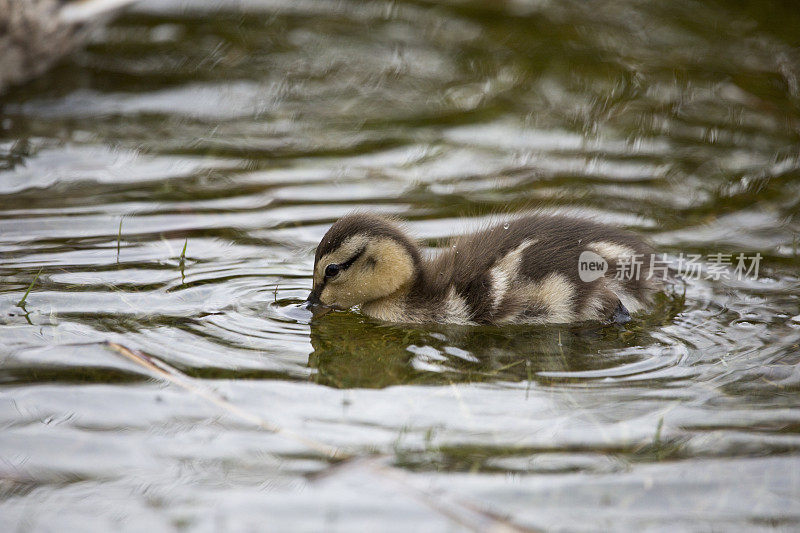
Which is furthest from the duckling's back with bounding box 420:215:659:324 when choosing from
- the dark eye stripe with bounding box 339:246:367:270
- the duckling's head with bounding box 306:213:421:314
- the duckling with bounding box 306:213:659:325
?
the dark eye stripe with bounding box 339:246:367:270

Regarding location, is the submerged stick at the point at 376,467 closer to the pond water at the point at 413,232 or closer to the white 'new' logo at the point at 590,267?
the pond water at the point at 413,232

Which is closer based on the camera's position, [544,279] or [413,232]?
A: [544,279]

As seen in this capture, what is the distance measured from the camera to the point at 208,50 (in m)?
8.27

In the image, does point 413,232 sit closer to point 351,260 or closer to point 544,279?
point 351,260

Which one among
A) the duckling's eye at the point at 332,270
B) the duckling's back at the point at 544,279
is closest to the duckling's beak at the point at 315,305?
the duckling's eye at the point at 332,270

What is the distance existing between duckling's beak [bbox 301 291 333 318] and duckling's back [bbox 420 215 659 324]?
46 centimetres

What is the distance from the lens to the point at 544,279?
4.49m

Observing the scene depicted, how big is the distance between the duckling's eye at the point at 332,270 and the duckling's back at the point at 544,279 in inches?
16.2

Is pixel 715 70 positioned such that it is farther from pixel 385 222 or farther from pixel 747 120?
pixel 385 222

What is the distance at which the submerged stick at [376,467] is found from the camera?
2865 mm

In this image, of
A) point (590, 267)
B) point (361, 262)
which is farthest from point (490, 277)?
point (361, 262)

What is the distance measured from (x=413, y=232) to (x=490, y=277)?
84cm

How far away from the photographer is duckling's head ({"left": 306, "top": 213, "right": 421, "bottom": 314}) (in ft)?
14.8

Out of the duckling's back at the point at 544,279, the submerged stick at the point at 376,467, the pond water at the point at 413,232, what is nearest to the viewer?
the submerged stick at the point at 376,467
